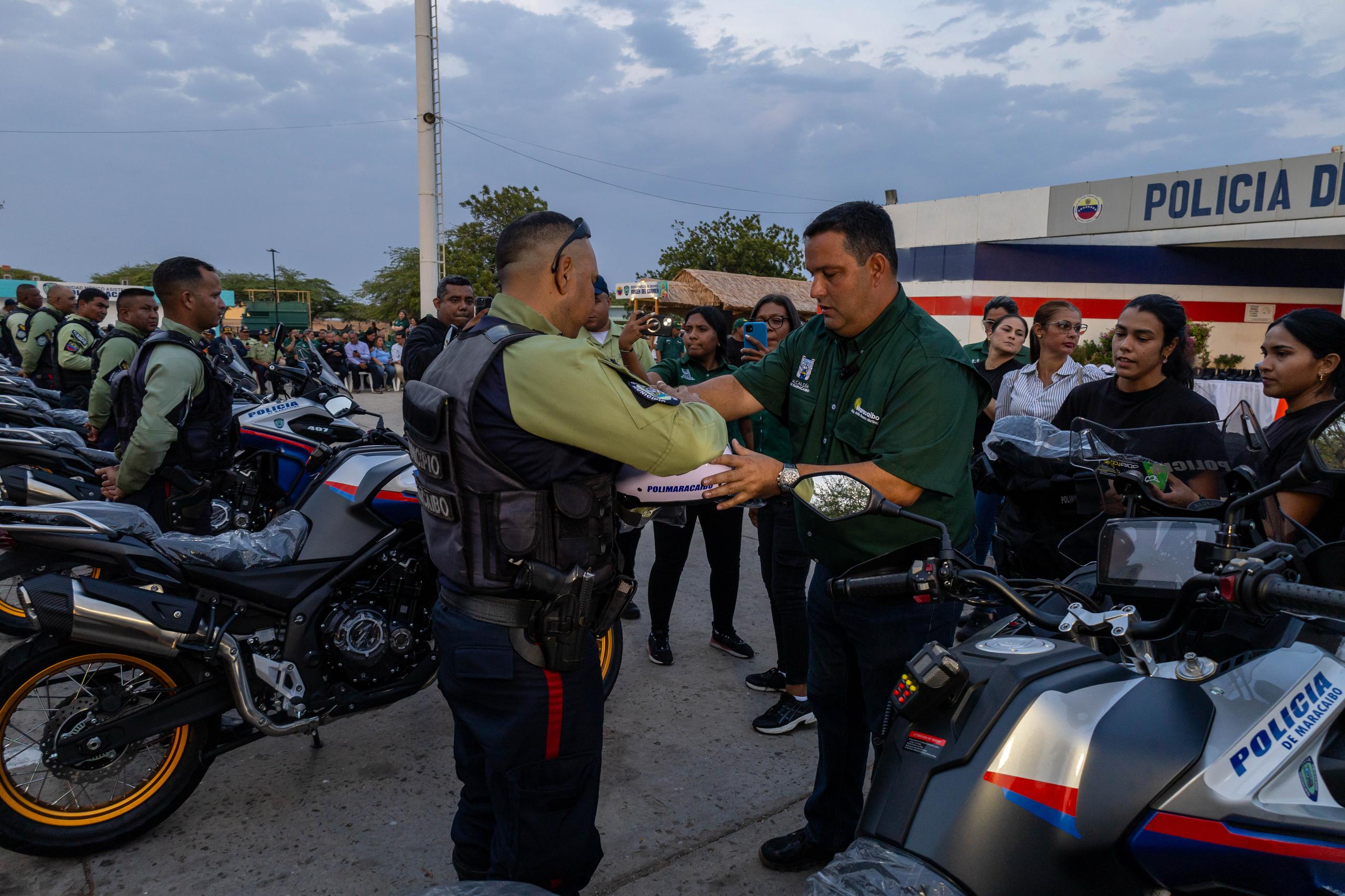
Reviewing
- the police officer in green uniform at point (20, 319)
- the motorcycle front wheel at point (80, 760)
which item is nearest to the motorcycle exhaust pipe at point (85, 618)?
the motorcycle front wheel at point (80, 760)

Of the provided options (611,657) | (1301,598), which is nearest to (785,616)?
(611,657)

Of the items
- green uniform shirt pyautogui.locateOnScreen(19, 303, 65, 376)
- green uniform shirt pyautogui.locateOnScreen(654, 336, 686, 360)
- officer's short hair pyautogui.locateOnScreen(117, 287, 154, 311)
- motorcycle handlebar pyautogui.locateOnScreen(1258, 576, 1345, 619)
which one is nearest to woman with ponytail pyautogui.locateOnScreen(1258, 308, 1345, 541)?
motorcycle handlebar pyautogui.locateOnScreen(1258, 576, 1345, 619)

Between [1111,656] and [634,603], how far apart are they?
3866 millimetres

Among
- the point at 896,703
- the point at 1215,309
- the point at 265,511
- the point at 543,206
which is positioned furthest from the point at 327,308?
the point at 896,703

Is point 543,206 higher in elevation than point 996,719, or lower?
higher

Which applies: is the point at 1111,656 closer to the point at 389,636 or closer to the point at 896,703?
the point at 896,703

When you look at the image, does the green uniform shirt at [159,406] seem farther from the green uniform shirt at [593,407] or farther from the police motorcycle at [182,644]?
the green uniform shirt at [593,407]

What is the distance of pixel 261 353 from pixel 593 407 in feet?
64.5

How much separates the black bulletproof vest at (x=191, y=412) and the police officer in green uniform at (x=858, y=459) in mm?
2699

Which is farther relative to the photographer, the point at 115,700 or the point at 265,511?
the point at 265,511

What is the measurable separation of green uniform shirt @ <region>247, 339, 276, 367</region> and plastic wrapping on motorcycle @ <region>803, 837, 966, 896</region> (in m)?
19.5

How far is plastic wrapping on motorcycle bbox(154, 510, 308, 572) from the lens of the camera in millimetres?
2764

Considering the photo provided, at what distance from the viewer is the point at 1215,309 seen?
744 inches

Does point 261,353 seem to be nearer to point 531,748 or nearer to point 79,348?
point 79,348
